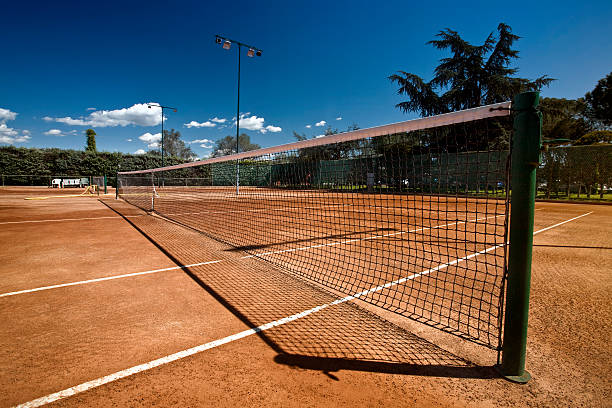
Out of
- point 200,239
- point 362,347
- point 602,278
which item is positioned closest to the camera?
point 362,347

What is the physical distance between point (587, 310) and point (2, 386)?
17.6ft

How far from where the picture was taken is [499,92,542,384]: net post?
1.96 metres

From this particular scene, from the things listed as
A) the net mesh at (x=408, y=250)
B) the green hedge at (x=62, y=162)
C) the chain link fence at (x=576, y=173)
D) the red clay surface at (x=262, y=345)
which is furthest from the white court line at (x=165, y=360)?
the green hedge at (x=62, y=162)

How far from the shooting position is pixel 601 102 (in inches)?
1334

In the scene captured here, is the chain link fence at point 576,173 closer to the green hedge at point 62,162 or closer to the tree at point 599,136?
the tree at point 599,136

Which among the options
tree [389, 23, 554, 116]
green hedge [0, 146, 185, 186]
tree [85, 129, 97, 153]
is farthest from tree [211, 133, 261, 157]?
tree [389, 23, 554, 116]

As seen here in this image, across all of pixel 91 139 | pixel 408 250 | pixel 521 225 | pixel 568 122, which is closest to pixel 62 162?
pixel 408 250

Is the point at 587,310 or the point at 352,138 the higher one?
the point at 352,138

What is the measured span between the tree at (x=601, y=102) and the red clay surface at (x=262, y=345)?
43430mm

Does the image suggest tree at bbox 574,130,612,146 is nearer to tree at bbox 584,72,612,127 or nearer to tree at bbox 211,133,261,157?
tree at bbox 584,72,612,127

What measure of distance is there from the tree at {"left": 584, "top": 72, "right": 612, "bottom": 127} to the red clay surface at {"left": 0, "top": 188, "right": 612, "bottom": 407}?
142 ft

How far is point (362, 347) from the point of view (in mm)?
2441

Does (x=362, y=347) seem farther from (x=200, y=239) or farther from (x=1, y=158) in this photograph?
(x=1, y=158)

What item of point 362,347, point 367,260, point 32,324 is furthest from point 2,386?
point 367,260
